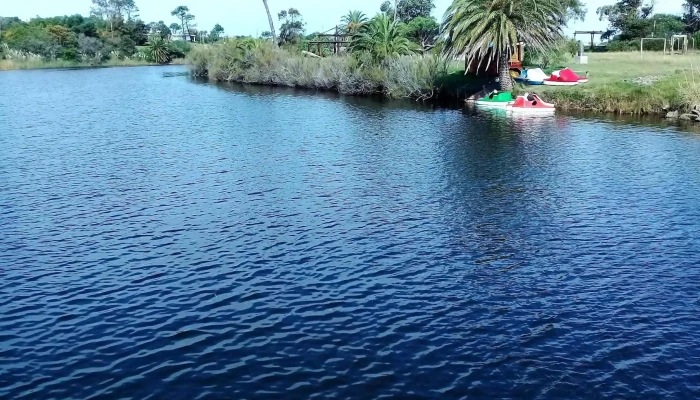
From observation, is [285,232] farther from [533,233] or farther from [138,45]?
[138,45]

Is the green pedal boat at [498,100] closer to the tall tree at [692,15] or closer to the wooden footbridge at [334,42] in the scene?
the wooden footbridge at [334,42]

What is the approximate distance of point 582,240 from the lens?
23.1 m

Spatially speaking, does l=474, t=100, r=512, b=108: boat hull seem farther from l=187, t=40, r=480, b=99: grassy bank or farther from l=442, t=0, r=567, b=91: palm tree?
l=187, t=40, r=480, b=99: grassy bank

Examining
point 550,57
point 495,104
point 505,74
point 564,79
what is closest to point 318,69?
point 550,57

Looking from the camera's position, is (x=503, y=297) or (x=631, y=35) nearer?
(x=503, y=297)

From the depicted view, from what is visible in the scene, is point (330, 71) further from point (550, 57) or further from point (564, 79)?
point (564, 79)

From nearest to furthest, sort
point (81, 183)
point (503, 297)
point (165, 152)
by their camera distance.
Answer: point (503, 297)
point (81, 183)
point (165, 152)

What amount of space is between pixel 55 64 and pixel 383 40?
107 meters

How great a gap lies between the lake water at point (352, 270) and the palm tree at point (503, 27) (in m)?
17.9

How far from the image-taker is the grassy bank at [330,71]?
218ft

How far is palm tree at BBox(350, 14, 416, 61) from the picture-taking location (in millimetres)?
72312

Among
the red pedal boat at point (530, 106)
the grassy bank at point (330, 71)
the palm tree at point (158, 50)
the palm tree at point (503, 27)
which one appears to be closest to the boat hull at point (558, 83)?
the palm tree at point (503, 27)

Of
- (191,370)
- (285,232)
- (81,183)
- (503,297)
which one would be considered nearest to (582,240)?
(503,297)

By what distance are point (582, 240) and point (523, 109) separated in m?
32.6
